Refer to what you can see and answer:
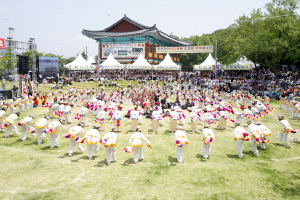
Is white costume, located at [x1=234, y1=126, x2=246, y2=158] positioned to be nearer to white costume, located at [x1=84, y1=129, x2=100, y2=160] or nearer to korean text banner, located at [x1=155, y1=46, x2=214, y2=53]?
white costume, located at [x1=84, y1=129, x2=100, y2=160]

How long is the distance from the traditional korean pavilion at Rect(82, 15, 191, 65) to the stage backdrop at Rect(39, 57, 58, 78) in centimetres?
797

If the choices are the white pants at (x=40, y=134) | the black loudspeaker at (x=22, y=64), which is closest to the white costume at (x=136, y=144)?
the white pants at (x=40, y=134)

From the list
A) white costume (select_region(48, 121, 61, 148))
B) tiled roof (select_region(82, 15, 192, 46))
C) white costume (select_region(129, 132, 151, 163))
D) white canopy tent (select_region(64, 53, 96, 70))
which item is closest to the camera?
white costume (select_region(129, 132, 151, 163))

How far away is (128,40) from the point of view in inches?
1686

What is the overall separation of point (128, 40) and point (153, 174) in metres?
37.9

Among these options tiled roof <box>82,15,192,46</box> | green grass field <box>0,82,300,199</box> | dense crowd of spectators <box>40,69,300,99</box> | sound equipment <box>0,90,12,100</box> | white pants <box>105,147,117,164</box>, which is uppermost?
tiled roof <box>82,15,192,46</box>

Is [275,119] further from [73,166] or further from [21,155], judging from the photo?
[21,155]

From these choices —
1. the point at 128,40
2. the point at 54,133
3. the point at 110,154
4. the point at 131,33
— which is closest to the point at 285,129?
the point at 110,154

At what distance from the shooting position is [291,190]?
6.67 meters

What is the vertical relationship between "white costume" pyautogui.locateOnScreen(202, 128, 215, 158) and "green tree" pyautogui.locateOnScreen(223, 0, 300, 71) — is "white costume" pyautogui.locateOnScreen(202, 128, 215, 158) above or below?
below

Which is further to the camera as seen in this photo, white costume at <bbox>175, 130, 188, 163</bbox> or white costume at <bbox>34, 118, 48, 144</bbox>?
white costume at <bbox>34, 118, 48, 144</bbox>

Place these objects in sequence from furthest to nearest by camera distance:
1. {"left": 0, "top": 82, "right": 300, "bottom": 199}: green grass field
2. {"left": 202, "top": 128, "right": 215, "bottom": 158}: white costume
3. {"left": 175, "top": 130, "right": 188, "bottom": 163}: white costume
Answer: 1. {"left": 202, "top": 128, "right": 215, "bottom": 158}: white costume
2. {"left": 175, "top": 130, "right": 188, "bottom": 163}: white costume
3. {"left": 0, "top": 82, "right": 300, "bottom": 199}: green grass field

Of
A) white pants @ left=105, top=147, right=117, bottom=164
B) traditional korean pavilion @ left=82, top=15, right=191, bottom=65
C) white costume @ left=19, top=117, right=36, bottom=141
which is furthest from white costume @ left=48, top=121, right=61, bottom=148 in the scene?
traditional korean pavilion @ left=82, top=15, right=191, bottom=65

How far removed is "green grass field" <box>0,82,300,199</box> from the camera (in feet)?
21.2
